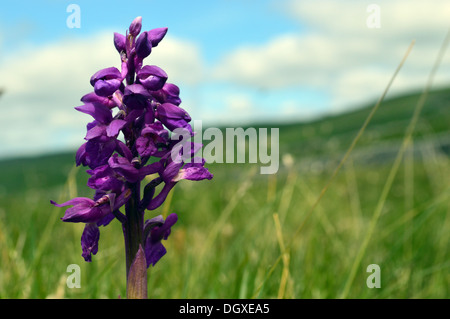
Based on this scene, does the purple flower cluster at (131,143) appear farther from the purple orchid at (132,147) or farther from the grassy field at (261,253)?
the grassy field at (261,253)

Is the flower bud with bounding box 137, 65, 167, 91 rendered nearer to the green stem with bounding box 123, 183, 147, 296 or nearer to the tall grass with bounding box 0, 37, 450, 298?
the green stem with bounding box 123, 183, 147, 296

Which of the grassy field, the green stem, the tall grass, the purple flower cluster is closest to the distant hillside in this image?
the grassy field

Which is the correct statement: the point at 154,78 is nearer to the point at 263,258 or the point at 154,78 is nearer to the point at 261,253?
the point at 263,258

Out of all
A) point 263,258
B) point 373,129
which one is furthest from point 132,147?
point 373,129

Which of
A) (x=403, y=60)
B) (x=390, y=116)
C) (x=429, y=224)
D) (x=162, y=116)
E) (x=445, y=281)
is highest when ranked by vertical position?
(x=390, y=116)

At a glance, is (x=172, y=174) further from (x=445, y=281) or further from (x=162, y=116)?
(x=445, y=281)

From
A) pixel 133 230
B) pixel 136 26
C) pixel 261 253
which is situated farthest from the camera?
pixel 261 253
